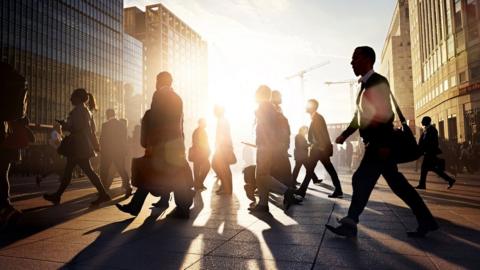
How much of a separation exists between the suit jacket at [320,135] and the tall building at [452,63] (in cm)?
2347

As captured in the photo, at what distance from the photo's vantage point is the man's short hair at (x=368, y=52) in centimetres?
385

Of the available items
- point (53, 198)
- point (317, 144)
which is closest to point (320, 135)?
point (317, 144)

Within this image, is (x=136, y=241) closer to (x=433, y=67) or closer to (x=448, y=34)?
(x=448, y=34)

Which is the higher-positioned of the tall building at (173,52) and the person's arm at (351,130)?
the tall building at (173,52)

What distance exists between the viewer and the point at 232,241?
3.48m

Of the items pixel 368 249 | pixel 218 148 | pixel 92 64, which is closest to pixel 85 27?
pixel 92 64

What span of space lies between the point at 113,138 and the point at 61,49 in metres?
80.4

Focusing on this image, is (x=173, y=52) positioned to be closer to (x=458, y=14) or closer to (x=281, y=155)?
(x=458, y=14)

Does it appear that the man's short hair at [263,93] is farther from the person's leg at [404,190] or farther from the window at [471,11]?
the window at [471,11]

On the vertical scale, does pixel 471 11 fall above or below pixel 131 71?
below

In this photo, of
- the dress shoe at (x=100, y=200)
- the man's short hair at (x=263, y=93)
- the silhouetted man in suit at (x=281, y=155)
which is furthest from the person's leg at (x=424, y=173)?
the dress shoe at (x=100, y=200)

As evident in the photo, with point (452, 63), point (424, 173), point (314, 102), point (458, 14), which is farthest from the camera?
point (452, 63)

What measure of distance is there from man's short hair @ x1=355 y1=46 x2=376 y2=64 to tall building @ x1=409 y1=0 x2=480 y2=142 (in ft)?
85.7

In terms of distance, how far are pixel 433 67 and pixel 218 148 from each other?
1556 inches
